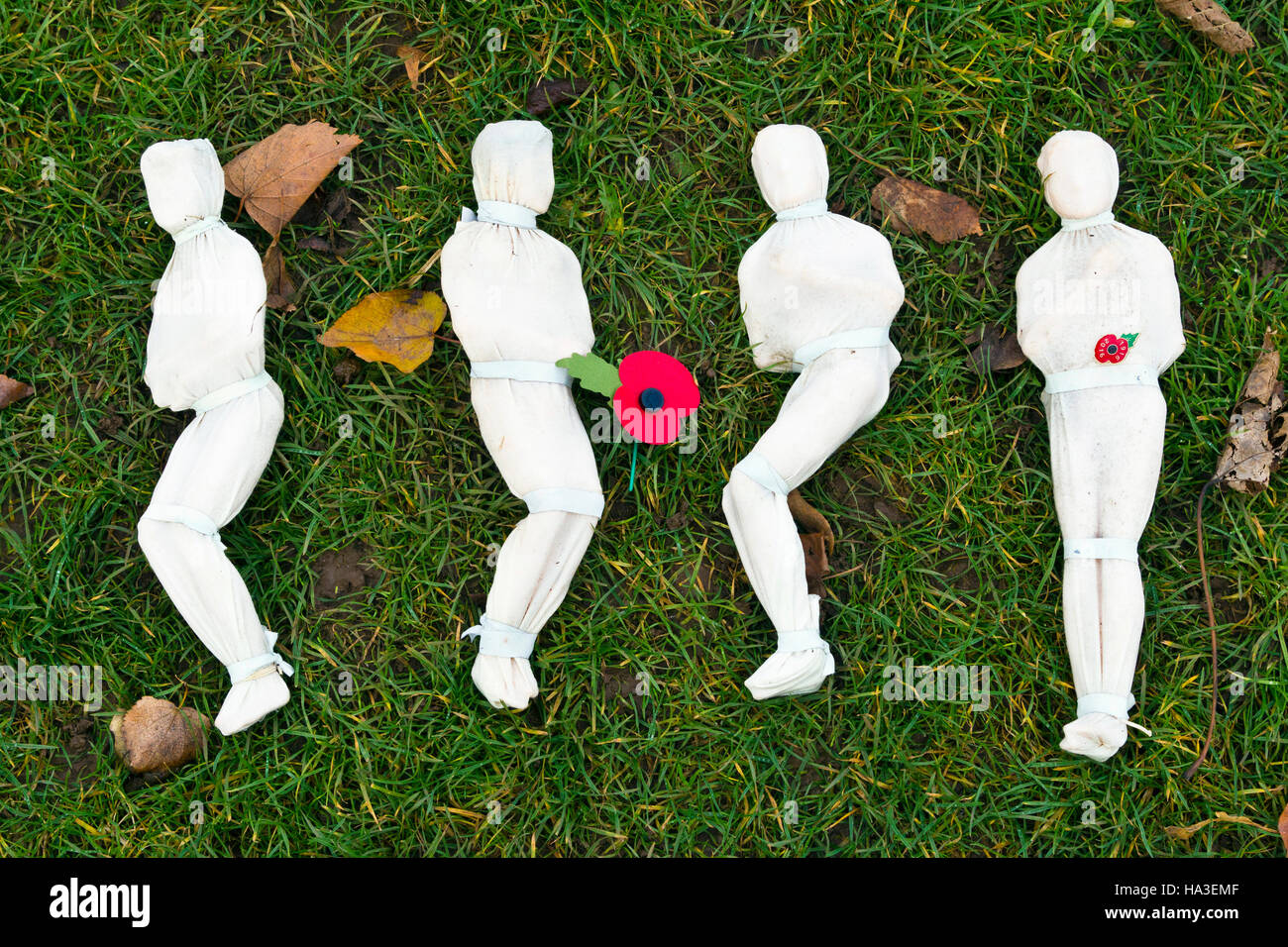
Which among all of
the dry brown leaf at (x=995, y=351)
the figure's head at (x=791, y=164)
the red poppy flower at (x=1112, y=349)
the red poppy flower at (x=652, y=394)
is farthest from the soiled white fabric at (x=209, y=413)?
the red poppy flower at (x=1112, y=349)

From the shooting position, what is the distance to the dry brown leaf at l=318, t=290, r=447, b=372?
2.67m

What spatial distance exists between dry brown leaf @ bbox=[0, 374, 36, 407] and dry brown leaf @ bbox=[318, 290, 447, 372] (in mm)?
830

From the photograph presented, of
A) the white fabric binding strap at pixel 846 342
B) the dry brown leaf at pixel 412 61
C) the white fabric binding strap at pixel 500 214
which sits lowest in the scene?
the white fabric binding strap at pixel 846 342

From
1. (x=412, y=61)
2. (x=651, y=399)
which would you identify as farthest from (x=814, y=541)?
(x=412, y=61)

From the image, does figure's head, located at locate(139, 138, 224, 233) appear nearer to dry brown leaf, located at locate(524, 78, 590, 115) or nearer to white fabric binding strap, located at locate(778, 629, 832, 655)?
dry brown leaf, located at locate(524, 78, 590, 115)

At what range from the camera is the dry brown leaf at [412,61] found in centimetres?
281

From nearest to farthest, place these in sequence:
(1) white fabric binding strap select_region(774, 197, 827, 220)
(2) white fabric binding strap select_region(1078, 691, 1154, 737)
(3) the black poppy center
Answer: (3) the black poppy center < (2) white fabric binding strap select_region(1078, 691, 1154, 737) < (1) white fabric binding strap select_region(774, 197, 827, 220)

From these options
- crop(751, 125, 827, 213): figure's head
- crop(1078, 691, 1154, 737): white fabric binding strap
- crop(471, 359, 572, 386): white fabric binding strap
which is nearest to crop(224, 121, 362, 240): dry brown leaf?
crop(471, 359, 572, 386): white fabric binding strap

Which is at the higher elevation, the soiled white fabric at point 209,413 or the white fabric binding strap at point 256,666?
the soiled white fabric at point 209,413

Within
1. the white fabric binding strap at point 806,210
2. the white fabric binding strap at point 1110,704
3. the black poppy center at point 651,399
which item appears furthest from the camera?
the white fabric binding strap at point 806,210

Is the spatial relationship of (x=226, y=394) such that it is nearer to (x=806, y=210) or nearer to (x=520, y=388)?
(x=520, y=388)

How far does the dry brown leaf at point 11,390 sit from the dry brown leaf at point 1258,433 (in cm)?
318

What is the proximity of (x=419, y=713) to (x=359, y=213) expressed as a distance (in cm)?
135

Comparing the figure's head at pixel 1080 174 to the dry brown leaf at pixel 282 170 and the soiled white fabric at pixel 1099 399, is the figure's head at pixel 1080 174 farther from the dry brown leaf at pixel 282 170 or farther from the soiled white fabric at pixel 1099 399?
the dry brown leaf at pixel 282 170
